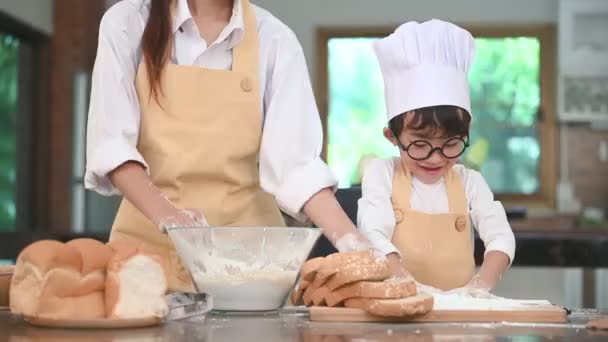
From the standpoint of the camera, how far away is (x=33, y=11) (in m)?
5.77

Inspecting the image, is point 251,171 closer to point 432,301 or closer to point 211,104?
point 211,104

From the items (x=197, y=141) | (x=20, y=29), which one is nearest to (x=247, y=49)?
(x=197, y=141)

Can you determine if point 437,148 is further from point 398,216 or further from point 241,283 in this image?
point 241,283

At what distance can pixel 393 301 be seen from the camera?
1235 millimetres

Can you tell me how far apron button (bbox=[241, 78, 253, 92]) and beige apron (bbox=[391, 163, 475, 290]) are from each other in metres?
0.40

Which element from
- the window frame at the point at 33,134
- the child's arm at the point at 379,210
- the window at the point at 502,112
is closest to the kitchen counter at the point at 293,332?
the child's arm at the point at 379,210

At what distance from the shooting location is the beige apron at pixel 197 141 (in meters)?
1.72

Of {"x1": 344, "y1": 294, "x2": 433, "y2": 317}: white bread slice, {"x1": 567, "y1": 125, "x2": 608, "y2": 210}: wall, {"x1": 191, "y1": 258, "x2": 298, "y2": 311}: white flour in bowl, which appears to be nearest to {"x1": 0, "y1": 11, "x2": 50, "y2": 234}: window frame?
{"x1": 567, "y1": 125, "x2": 608, "y2": 210}: wall

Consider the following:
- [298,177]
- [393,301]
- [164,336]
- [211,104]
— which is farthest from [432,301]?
[211,104]

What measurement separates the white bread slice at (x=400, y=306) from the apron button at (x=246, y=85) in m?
0.60

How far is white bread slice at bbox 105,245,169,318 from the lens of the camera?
3.79ft

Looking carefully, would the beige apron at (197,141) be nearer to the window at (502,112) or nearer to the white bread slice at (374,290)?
the white bread slice at (374,290)

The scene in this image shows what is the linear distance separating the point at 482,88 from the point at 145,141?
5005 millimetres

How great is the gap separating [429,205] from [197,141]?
0.52m
